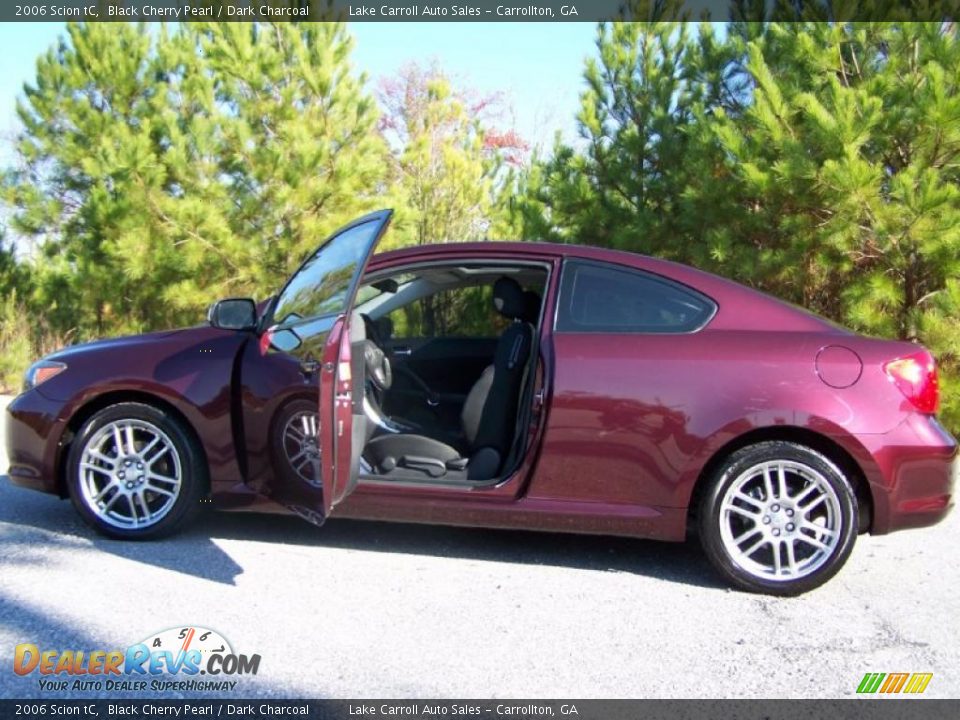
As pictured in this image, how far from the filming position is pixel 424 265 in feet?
16.1

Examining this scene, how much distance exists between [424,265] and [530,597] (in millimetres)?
1682

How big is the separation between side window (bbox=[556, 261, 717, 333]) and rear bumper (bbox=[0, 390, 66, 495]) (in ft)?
8.32

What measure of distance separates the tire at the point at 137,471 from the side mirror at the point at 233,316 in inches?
20.5

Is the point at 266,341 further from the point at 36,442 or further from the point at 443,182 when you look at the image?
the point at 443,182

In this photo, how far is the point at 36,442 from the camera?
4.94 metres

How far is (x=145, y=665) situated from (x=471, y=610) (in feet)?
4.28

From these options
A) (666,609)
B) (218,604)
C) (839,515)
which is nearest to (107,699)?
(218,604)

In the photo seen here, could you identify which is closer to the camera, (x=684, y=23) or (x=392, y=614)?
(x=392, y=614)

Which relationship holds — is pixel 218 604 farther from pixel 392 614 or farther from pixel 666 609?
pixel 666 609

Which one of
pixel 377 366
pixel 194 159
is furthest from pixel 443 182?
pixel 377 366

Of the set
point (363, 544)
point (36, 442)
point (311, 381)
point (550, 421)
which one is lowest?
point (363, 544)

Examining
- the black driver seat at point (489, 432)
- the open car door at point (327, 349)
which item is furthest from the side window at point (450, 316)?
the open car door at point (327, 349)

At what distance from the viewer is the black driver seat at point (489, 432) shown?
488cm

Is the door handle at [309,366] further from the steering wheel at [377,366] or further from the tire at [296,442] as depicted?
the steering wheel at [377,366]
